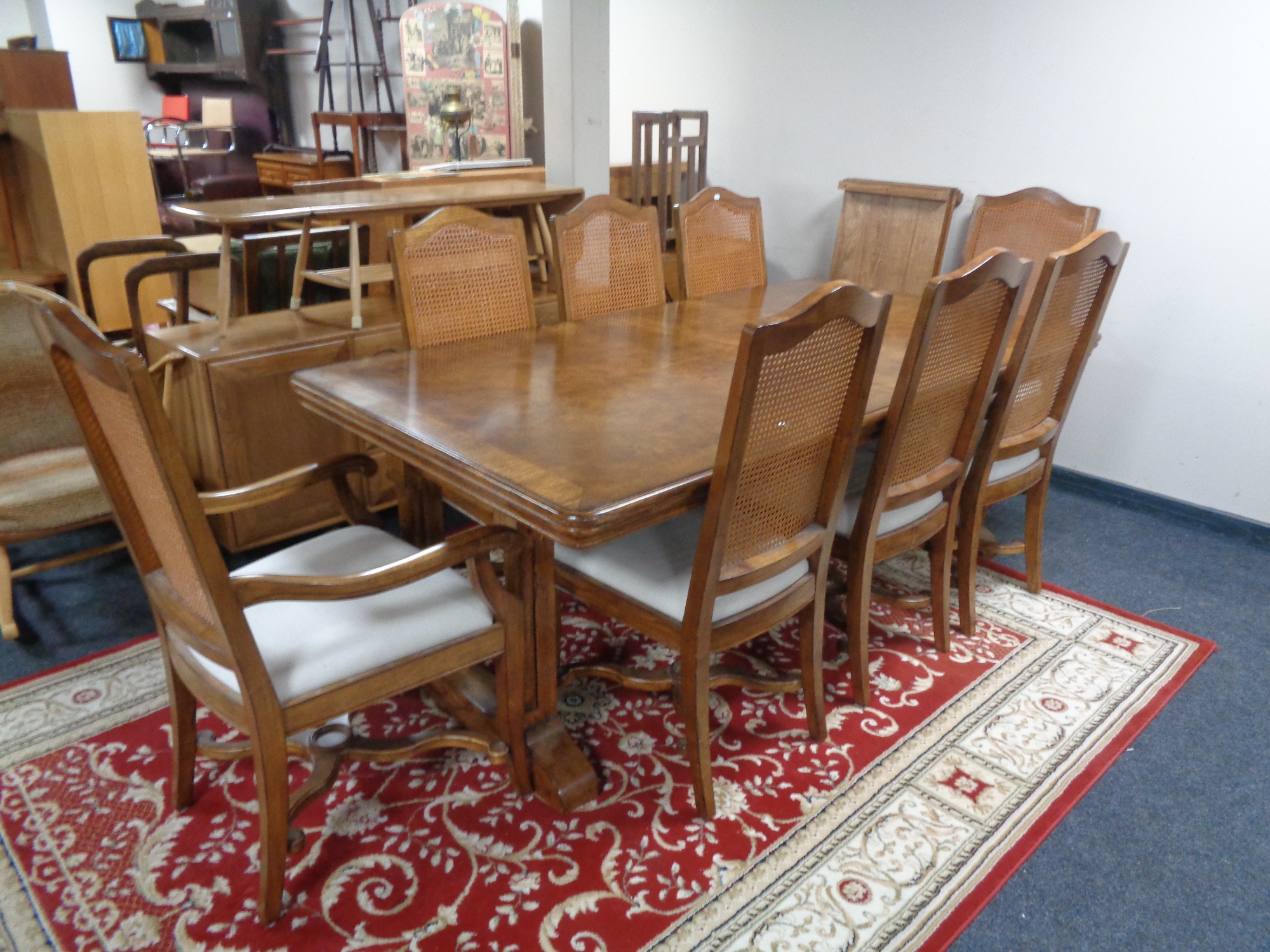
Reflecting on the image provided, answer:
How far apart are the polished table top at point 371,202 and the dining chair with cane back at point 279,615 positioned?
1.06m

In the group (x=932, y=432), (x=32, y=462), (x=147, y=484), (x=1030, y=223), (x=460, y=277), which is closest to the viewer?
(x=147, y=484)

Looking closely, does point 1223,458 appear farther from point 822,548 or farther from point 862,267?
point 822,548

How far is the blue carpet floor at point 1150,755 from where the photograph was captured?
4.90ft

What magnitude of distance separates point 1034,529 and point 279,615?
2.03 m

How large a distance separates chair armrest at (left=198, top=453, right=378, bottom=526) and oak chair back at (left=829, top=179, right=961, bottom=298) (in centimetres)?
214

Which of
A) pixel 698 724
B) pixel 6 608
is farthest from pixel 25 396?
pixel 698 724

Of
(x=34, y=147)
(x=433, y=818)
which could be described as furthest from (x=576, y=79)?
(x=433, y=818)

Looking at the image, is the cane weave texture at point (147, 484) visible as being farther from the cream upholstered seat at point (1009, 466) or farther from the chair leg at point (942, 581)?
the cream upholstered seat at point (1009, 466)

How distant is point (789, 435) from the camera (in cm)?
143

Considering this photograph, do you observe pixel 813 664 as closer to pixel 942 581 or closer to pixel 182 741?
pixel 942 581

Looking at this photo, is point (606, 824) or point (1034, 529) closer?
point (606, 824)

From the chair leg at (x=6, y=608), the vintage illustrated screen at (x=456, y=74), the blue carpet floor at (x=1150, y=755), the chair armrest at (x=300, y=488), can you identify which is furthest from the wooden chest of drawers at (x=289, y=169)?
the chair armrest at (x=300, y=488)

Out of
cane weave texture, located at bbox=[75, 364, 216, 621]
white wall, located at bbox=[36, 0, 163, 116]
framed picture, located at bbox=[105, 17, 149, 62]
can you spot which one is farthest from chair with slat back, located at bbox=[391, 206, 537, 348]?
framed picture, located at bbox=[105, 17, 149, 62]

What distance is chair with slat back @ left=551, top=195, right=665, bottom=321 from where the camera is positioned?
2.29 m
